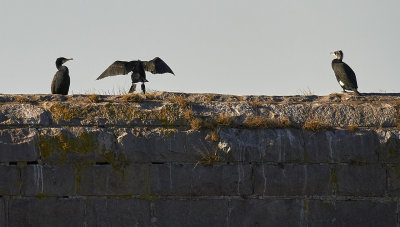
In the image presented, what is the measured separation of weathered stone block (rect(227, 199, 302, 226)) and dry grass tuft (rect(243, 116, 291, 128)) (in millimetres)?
985

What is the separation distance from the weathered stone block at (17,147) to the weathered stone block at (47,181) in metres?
0.15

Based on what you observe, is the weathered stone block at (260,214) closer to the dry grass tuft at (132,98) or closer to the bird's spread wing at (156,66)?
the dry grass tuft at (132,98)

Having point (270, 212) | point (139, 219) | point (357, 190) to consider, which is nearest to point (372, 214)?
point (357, 190)

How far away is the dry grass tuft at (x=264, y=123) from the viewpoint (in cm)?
828

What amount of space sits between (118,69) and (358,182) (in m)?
5.91

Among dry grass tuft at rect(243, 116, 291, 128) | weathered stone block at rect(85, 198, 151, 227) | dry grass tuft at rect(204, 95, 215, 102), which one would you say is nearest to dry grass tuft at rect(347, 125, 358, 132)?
dry grass tuft at rect(243, 116, 291, 128)

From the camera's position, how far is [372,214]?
8133mm

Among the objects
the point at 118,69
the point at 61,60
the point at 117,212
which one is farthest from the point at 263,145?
the point at 118,69

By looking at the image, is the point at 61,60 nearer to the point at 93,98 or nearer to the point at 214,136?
the point at 93,98

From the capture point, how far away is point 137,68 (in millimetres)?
12531

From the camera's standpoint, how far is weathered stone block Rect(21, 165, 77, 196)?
793 cm

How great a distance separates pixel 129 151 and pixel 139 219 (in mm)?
865

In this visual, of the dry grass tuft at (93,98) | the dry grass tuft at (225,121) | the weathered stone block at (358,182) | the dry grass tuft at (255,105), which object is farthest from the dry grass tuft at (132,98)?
the weathered stone block at (358,182)

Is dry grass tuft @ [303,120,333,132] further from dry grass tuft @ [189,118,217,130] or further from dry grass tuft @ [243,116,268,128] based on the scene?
dry grass tuft @ [189,118,217,130]
